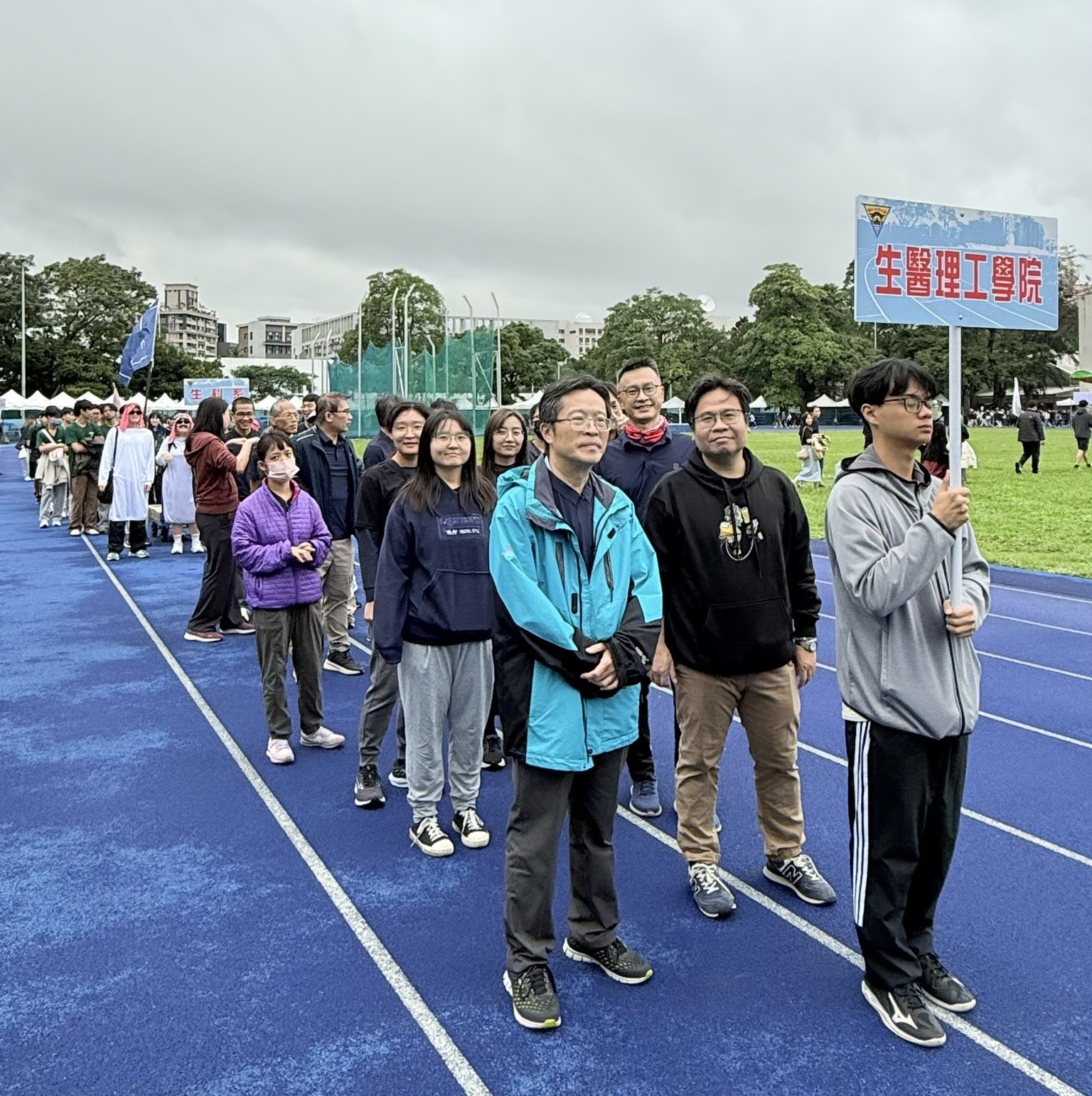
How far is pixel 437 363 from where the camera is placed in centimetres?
3900

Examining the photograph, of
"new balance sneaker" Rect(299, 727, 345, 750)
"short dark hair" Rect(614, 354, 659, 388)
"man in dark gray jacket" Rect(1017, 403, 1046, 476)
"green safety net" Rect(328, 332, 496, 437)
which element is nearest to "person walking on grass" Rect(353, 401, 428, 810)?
"new balance sneaker" Rect(299, 727, 345, 750)

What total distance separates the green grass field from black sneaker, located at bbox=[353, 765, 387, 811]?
7.94 metres

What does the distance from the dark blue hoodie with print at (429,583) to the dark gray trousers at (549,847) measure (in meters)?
1.15

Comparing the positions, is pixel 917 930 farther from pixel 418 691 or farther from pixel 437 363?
pixel 437 363

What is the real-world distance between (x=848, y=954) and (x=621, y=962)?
2.67 ft

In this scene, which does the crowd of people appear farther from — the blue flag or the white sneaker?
the blue flag

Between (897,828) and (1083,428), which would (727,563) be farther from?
(1083,428)

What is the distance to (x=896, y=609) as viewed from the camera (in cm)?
287

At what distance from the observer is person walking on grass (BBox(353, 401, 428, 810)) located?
488 centimetres

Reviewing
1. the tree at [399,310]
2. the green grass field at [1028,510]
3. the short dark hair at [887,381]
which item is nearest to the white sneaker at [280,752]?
the short dark hair at [887,381]

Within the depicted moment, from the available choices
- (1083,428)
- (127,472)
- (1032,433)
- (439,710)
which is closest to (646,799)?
(439,710)

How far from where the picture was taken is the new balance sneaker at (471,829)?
14.3 ft

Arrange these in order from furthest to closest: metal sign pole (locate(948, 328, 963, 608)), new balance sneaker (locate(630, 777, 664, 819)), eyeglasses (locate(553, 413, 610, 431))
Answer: new balance sneaker (locate(630, 777, 664, 819)) → eyeglasses (locate(553, 413, 610, 431)) → metal sign pole (locate(948, 328, 963, 608))

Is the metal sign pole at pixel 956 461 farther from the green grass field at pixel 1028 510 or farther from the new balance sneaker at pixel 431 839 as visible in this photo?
the green grass field at pixel 1028 510
